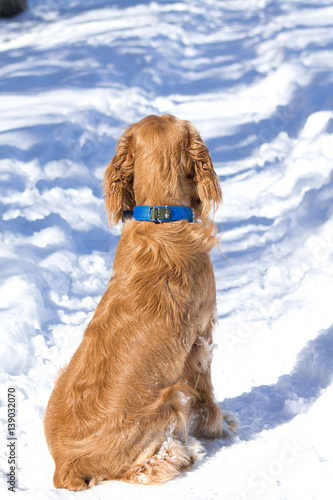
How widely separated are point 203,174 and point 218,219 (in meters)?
2.99

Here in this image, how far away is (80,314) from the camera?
14.2ft

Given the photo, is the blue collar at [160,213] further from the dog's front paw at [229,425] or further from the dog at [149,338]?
the dog's front paw at [229,425]

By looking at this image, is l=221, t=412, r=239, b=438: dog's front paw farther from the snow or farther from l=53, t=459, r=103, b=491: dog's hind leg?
l=53, t=459, r=103, b=491: dog's hind leg

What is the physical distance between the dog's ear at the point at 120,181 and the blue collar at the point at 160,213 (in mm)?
142

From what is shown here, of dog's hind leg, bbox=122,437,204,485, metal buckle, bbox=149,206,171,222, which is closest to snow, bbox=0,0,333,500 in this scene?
dog's hind leg, bbox=122,437,204,485

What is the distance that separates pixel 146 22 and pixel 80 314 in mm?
10466

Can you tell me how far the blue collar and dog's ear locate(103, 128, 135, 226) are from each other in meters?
0.14

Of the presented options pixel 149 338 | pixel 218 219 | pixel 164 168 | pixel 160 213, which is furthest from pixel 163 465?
pixel 218 219

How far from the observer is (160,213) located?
2867mm

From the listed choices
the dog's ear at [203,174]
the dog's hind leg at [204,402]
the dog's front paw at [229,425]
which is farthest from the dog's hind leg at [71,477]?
the dog's ear at [203,174]

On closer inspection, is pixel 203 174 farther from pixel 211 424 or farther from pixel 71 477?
pixel 71 477

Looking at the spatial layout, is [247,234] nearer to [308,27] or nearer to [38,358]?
[38,358]

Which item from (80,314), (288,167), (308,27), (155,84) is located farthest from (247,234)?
(308,27)

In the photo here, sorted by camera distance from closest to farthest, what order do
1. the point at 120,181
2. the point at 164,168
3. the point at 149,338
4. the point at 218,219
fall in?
the point at 149,338
the point at 164,168
the point at 120,181
the point at 218,219
